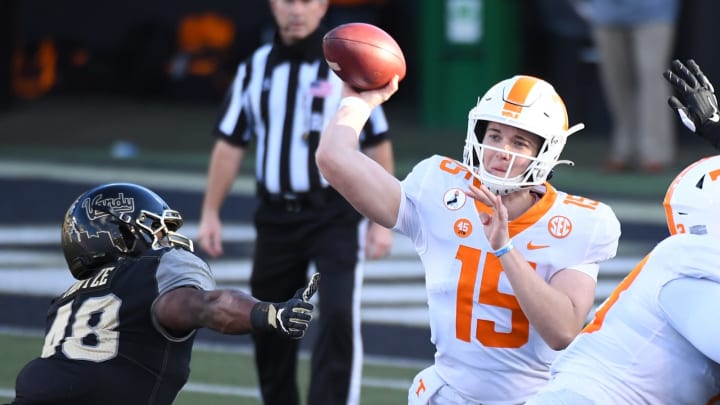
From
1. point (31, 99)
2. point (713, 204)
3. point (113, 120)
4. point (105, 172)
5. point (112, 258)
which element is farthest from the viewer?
point (31, 99)

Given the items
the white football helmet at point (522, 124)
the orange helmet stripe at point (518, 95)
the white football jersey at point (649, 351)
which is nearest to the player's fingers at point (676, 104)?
the white football helmet at point (522, 124)

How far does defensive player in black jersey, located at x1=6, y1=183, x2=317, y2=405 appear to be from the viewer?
4.19m

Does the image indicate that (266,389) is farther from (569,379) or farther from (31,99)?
(31,99)

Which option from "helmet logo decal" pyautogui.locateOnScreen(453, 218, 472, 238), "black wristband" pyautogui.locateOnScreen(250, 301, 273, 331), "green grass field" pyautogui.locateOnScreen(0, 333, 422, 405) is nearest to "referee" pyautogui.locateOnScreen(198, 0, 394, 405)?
"green grass field" pyautogui.locateOnScreen(0, 333, 422, 405)

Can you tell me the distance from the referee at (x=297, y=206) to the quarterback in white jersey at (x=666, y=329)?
225cm

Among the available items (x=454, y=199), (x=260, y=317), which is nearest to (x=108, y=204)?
(x=260, y=317)

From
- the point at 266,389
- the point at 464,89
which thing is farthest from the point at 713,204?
the point at 464,89

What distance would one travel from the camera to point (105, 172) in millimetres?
12633

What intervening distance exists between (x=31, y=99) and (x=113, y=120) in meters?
1.75

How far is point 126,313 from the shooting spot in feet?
14.0

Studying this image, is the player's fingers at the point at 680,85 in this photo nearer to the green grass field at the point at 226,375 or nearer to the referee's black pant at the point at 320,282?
the referee's black pant at the point at 320,282

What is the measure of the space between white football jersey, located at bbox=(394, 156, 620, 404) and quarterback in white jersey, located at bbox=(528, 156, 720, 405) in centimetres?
32

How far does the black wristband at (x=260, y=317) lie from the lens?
398 centimetres

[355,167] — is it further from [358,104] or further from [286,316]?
[286,316]
